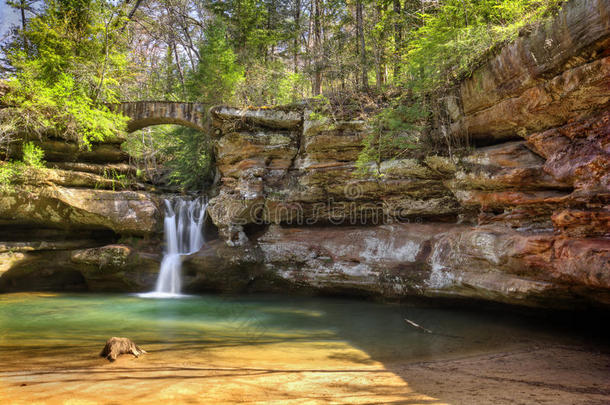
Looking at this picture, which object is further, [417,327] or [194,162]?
[194,162]

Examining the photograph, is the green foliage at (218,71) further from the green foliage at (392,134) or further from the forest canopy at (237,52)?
the green foliage at (392,134)

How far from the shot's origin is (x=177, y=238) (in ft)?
44.4

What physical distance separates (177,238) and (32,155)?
570 centimetres

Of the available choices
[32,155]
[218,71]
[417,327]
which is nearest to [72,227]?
[32,155]

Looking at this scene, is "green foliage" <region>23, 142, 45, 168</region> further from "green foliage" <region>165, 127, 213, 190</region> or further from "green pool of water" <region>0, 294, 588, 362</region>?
"green foliage" <region>165, 127, 213, 190</region>

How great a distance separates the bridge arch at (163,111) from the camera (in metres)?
14.7

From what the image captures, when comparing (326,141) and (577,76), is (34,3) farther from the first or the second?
(577,76)

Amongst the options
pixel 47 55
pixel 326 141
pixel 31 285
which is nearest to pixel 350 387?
pixel 326 141

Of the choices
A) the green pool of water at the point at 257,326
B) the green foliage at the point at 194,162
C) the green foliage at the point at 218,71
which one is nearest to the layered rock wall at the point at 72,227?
the green pool of water at the point at 257,326

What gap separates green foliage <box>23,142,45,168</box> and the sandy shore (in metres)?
9.32

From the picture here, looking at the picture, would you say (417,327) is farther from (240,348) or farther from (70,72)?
(70,72)

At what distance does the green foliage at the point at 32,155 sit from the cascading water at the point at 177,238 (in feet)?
14.8

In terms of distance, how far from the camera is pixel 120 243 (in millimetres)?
13047

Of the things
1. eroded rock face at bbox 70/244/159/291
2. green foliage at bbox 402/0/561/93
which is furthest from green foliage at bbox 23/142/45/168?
green foliage at bbox 402/0/561/93
